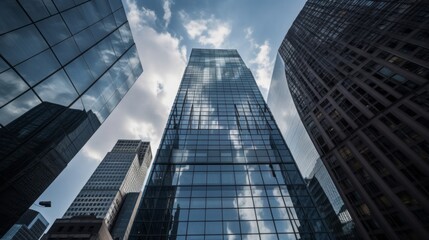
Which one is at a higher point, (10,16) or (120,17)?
(120,17)

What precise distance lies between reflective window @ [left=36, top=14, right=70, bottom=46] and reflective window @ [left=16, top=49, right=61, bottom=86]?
2.72 ft

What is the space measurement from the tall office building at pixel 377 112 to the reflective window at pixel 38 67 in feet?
151

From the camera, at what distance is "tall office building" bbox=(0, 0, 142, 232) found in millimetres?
9930

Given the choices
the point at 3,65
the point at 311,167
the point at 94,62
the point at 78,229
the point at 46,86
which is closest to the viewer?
the point at 3,65

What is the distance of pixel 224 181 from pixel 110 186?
143936 mm

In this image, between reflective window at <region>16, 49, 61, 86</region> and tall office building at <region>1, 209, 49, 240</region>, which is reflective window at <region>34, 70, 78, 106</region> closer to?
reflective window at <region>16, 49, 61, 86</region>

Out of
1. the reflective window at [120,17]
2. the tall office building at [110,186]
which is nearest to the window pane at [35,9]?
the reflective window at [120,17]

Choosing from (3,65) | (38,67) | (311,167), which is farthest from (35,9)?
(311,167)

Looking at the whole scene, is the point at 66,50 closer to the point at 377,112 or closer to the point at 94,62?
the point at 94,62

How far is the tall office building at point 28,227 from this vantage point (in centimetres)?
15688

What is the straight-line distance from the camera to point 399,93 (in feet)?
123

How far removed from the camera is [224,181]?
2761 cm

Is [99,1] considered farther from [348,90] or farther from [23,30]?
[348,90]

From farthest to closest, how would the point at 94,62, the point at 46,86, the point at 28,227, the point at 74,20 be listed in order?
the point at 28,227, the point at 94,62, the point at 74,20, the point at 46,86
